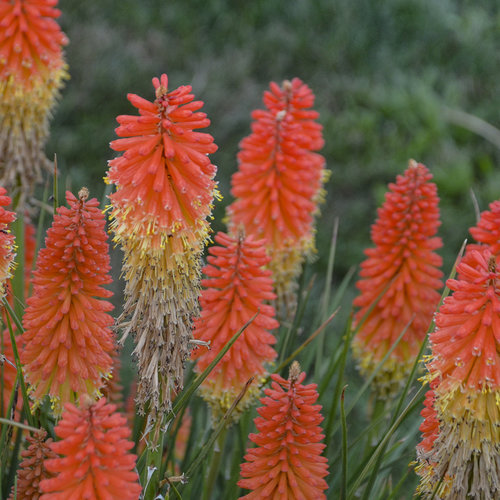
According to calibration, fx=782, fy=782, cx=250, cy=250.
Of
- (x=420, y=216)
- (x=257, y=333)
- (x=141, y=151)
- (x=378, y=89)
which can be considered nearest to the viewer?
(x=141, y=151)

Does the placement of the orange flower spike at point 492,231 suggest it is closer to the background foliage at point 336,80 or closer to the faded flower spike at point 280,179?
the faded flower spike at point 280,179

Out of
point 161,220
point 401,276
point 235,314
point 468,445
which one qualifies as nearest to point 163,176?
point 161,220

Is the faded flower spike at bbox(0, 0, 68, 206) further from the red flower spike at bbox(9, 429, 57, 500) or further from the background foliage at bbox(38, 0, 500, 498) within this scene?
the background foliage at bbox(38, 0, 500, 498)

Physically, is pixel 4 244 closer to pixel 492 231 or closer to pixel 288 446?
pixel 288 446

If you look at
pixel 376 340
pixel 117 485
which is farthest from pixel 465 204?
pixel 117 485

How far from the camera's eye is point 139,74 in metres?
8.03

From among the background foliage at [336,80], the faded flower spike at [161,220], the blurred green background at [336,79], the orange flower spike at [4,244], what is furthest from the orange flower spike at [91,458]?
the blurred green background at [336,79]

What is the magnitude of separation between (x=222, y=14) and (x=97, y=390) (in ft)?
24.0

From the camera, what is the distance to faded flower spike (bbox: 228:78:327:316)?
3525mm

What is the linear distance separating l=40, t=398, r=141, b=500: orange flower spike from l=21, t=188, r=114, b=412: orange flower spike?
1.78 ft

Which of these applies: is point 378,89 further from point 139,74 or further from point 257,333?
point 257,333

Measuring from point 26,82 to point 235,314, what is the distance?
1516 millimetres

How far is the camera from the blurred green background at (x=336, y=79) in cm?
764

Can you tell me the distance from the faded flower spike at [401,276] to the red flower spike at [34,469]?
1.49 metres
